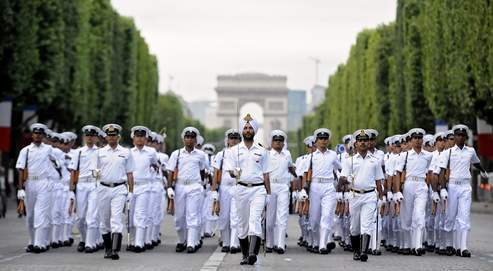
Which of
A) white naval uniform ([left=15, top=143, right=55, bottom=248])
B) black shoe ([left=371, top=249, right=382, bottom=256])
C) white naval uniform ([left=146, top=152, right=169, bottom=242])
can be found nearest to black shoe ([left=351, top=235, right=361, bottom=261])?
black shoe ([left=371, top=249, right=382, bottom=256])

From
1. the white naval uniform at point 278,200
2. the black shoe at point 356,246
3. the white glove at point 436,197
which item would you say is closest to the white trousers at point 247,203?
the black shoe at point 356,246

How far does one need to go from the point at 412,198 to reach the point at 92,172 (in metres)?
5.33

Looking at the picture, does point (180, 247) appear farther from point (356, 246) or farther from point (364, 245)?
point (364, 245)

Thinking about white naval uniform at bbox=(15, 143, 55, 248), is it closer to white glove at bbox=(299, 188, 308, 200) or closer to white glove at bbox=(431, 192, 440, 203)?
white glove at bbox=(299, 188, 308, 200)

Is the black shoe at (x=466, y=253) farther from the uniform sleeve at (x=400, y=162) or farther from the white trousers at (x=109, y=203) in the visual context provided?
the white trousers at (x=109, y=203)

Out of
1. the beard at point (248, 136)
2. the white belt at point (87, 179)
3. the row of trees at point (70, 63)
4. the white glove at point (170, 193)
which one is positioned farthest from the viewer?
the row of trees at point (70, 63)

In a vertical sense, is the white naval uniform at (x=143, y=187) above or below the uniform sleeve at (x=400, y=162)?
below

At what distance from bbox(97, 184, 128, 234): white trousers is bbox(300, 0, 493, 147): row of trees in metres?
22.1

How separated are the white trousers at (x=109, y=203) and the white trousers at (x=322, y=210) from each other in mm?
3379

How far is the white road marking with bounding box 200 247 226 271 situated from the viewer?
1563 cm

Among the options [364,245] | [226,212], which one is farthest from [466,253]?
[226,212]

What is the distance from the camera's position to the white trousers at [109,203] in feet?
56.6

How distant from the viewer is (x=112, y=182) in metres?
17.4

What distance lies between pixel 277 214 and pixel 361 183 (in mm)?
2220
